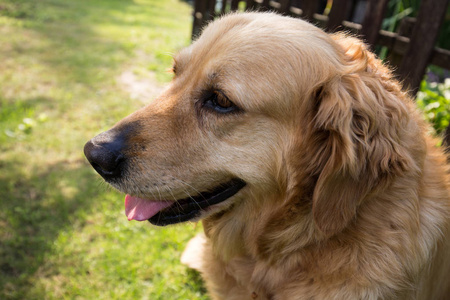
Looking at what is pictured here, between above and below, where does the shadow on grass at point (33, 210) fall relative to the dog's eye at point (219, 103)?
below

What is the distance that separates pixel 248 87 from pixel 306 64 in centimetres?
36

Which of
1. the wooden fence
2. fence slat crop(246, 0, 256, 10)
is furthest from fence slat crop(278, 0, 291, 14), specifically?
fence slat crop(246, 0, 256, 10)

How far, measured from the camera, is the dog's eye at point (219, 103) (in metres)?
2.08

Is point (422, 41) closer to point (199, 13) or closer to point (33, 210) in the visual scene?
point (33, 210)

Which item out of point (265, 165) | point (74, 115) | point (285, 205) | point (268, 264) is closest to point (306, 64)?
point (265, 165)

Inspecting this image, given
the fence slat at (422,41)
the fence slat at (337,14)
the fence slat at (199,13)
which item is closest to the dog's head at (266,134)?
the fence slat at (422,41)

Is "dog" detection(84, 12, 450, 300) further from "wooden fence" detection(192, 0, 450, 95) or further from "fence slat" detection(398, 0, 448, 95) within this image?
"fence slat" detection(398, 0, 448, 95)

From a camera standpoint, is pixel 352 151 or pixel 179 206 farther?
pixel 179 206

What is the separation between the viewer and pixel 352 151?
73.7 inches

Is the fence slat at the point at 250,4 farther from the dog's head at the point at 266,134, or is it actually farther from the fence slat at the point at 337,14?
the dog's head at the point at 266,134

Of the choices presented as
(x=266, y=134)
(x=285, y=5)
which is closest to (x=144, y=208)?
(x=266, y=134)

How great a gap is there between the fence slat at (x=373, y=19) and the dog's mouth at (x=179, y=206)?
9.15 feet

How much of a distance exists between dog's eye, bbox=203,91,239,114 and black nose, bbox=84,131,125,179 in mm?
532

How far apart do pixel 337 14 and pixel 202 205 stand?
3.41 m
